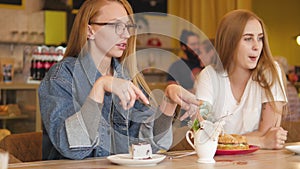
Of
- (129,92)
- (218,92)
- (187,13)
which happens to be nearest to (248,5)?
(187,13)

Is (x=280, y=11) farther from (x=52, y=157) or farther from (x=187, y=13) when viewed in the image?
(x=52, y=157)

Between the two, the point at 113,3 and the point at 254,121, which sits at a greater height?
the point at 113,3

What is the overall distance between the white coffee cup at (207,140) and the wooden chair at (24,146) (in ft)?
2.12

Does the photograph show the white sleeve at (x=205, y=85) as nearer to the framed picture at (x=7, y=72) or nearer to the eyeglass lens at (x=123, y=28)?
the eyeglass lens at (x=123, y=28)

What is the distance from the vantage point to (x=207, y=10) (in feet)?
22.3

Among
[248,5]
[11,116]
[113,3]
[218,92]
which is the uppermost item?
[248,5]

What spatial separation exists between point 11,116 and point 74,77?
2.58 metres

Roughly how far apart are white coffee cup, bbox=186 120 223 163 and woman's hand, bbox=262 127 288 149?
18.0 inches

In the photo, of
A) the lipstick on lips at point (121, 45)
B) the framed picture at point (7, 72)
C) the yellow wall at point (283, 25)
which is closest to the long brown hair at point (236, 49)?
the lipstick on lips at point (121, 45)

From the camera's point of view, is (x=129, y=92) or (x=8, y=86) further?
(x=8, y=86)

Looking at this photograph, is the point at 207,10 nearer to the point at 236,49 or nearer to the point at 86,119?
the point at 236,49

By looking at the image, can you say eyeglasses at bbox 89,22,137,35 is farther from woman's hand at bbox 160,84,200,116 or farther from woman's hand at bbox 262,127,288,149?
woman's hand at bbox 262,127,288,149

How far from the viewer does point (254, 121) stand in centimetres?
249

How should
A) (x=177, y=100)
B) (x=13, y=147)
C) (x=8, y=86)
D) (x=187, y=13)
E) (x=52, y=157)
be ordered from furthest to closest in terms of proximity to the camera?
1. (x=187, y=13)
2. (x=8, y=86)
3. (x=13, y=147)
4. (x=52, y=157)
5. (x=177, y=100)
